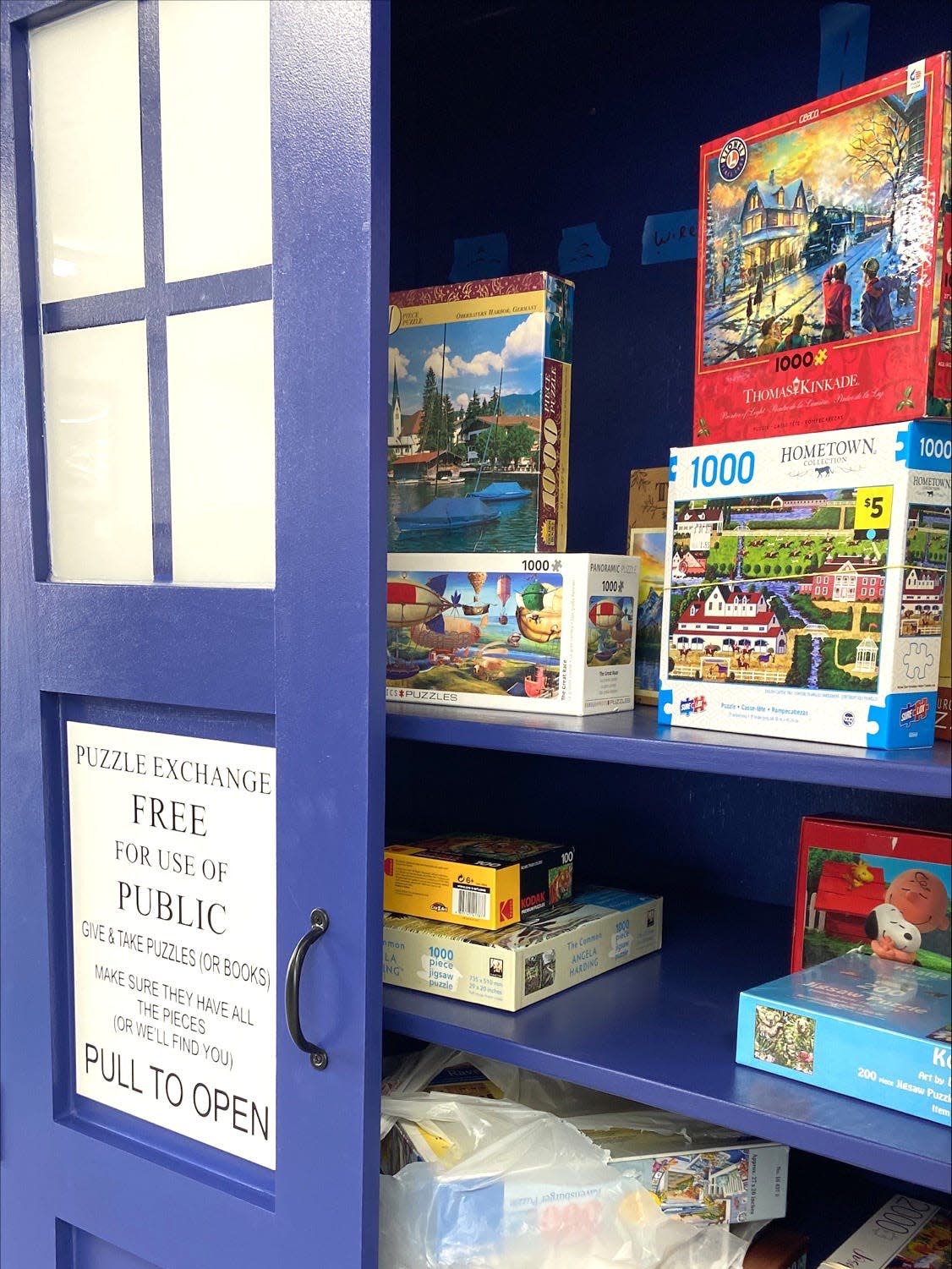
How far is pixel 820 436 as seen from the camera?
3.06 feet

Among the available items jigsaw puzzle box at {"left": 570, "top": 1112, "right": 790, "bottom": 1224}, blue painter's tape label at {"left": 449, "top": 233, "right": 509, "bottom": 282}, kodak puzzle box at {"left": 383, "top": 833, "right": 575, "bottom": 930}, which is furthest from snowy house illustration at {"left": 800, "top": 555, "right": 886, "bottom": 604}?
blue painter's tape label at {"left": 449, "top": 233, "right": 509, "bottom": 282}

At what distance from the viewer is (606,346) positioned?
1544 millimetres

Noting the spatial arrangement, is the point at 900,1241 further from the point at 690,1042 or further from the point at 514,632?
the point at 514,632

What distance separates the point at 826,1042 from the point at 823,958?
0.20 m

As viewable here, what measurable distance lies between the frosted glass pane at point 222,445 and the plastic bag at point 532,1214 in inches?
26.3

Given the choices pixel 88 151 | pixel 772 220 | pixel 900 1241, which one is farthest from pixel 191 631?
pixel 900 1241

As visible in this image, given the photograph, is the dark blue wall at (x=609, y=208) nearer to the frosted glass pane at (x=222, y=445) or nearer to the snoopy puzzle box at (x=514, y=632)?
the snoopy puzzle box at (x=514, y=632)

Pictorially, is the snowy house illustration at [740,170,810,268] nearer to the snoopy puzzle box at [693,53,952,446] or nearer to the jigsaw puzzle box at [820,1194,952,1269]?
the snoopy puzzle box at [693,53,952,446]

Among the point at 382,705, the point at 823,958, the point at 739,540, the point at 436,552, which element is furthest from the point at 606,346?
the point at 823,958

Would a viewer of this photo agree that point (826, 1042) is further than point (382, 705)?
No

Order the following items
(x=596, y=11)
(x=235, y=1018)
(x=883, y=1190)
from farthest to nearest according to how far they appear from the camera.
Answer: (x=596, y=11) < (x=883, y=1190) < (x=235, y=1018)

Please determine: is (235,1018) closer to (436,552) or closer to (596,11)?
(436,552)

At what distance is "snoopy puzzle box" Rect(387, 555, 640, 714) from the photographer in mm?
1135

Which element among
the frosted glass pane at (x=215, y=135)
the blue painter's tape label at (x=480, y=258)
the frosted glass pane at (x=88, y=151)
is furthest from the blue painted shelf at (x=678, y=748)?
the blue painter's tape label at (x=480, y=258)
